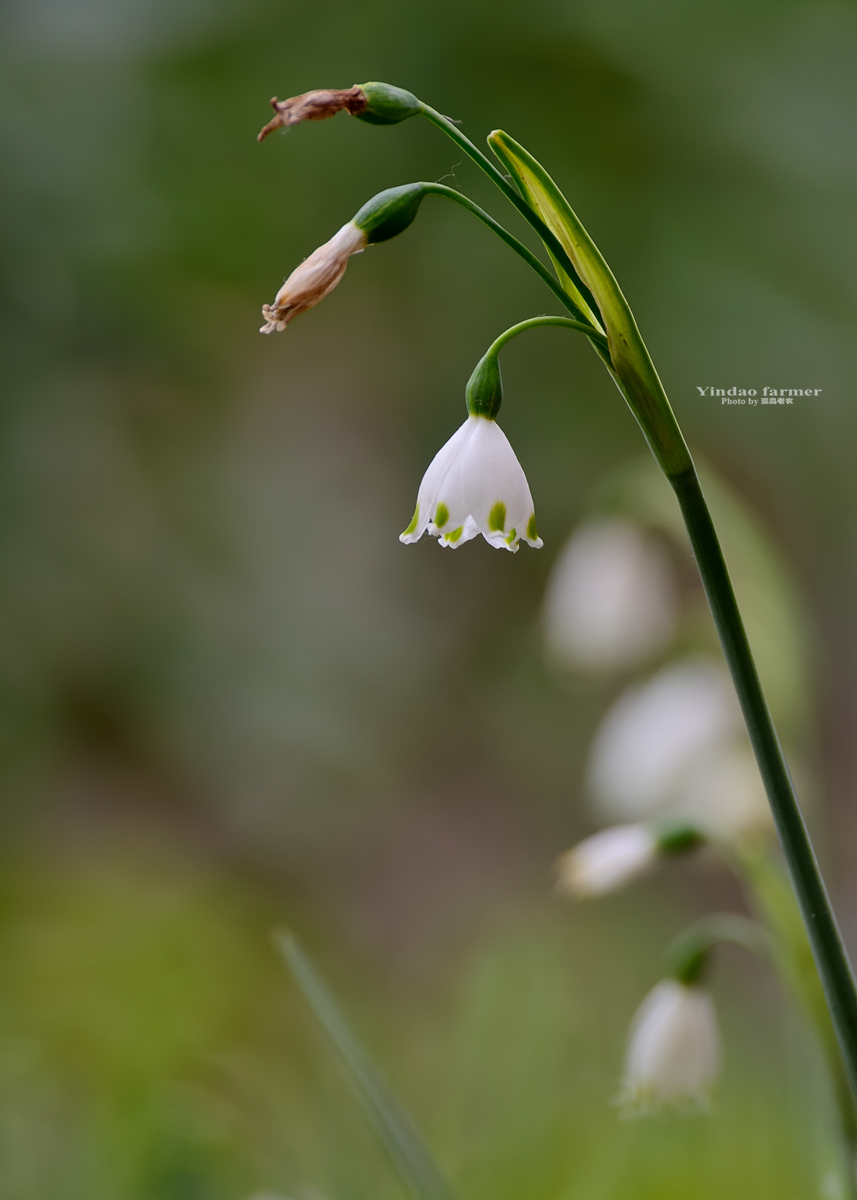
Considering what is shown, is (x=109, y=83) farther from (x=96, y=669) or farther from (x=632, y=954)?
(x=632, y=954)

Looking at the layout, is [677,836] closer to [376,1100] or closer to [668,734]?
[376,1100]

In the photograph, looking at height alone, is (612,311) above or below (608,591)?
above

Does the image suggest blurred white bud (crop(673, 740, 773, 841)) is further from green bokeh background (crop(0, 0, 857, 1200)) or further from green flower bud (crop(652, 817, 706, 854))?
green bokeh background (crop(0, 0, 857, 1200))

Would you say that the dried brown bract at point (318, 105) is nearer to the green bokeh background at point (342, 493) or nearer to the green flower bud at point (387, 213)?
the green flower bud at point (387, 213)

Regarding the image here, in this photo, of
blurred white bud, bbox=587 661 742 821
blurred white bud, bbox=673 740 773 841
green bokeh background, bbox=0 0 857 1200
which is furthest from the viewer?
green bokeh background, bbox=0 0 857 1200

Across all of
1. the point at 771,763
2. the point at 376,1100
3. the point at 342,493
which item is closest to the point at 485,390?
the point at 771,763

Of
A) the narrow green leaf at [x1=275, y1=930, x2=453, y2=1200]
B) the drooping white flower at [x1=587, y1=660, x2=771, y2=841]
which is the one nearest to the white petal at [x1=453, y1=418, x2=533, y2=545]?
the narrow green leaf at [x1=275, y1=930, x2=453, y2=1200]
